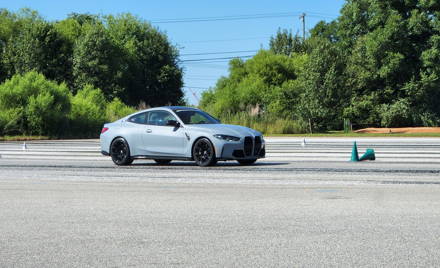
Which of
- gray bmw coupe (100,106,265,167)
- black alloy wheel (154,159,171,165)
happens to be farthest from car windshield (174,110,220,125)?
black alloy wheel (154,159,171,165)

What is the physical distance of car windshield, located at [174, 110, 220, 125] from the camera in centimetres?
1675

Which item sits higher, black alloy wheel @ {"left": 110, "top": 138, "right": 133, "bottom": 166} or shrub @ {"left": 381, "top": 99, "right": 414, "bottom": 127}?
shrub @ {"left": 381, "top": 99, "right": 414, "bottom": 127}

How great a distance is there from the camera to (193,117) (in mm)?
16922

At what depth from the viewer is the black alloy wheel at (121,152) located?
668 inches

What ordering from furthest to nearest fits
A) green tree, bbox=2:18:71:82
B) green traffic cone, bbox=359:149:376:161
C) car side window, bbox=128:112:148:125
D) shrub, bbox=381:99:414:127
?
1. green tree, bbox=2:18:71:82
2. shrub, bbox=381:99:414:127
3. green traffic cone, bbox=359:149:376:161
4. car side window, bbox=128:112:148:125

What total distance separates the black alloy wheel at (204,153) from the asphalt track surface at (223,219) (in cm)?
151

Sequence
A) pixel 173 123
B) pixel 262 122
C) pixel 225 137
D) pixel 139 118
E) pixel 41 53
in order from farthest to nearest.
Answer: pixel 41 53
pixel 262 122
pixel 139 118
pixel 173 123
pixel 225 137

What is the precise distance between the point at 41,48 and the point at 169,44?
60.1 feet

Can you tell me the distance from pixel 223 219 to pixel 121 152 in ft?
30.6

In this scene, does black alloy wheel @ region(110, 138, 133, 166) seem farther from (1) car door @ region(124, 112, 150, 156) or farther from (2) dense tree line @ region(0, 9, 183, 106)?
(2) dense tree line @ region(0, 9, 183, 106)

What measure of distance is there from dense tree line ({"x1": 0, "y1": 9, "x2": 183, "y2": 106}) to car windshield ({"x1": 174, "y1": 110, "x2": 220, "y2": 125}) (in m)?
60.0

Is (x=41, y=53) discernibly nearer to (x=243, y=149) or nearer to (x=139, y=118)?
(x=139, y=118)

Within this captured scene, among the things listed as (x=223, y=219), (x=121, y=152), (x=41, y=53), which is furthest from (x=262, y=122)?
(x=41, y=53)

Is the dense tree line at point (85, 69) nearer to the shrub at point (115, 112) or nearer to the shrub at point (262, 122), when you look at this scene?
the shrub at point (115, 112)
